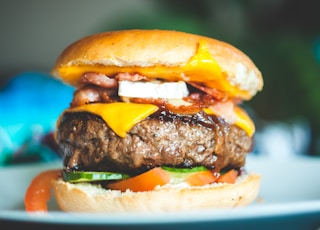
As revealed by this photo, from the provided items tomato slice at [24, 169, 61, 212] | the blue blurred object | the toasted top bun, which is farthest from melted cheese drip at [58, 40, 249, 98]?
the blue blurred object

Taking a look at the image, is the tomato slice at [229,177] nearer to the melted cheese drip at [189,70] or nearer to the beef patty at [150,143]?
the beef patty at [150,143]

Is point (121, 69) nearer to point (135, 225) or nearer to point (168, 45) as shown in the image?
point (168, 45)

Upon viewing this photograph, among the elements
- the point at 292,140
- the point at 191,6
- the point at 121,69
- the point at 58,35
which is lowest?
the point at 292,140

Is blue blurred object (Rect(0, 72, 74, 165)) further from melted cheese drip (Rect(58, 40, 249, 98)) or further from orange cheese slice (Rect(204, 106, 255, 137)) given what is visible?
orange cheese slice (Rect(204, 106, 255, 137))

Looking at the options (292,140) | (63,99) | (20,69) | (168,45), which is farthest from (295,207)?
(20,69)

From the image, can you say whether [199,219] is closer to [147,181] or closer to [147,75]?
[147,181]

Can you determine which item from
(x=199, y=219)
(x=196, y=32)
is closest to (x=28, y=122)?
(x=199, y=219)
